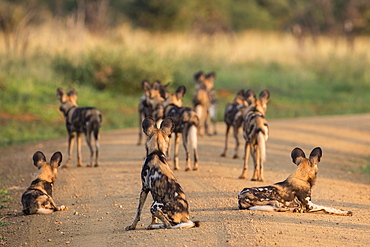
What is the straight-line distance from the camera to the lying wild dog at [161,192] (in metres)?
5.15

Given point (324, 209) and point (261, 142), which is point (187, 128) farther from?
point (324, 209)

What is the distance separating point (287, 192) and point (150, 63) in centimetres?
1203

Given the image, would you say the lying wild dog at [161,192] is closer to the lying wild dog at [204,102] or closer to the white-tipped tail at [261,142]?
the white-tipped tail at [261,142]

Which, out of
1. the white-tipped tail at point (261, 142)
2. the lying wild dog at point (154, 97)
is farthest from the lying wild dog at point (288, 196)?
the lying wild dog at point (154, 97)

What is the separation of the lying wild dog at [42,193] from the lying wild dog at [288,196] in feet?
6.02

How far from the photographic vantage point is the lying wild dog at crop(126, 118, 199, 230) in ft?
16.9

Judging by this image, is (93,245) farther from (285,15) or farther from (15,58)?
(285,15)

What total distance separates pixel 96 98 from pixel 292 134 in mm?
5774

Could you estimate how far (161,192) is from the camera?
522 cm

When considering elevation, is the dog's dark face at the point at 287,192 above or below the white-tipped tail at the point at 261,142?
below

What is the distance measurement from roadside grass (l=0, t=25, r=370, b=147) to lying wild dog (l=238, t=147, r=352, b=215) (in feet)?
23.1

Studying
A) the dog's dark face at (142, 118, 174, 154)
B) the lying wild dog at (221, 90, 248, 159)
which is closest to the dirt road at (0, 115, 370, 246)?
the lying wild dog at (221, 90, 248, 159)

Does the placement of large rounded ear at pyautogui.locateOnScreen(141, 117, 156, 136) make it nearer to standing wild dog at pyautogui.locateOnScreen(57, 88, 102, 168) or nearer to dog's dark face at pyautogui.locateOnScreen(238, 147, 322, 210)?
dog's dark face at pyautogui.locateOnScreen(238, 147, 322, 210)

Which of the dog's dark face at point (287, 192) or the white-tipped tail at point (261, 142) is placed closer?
the dog's dark face at point (287, 192)
